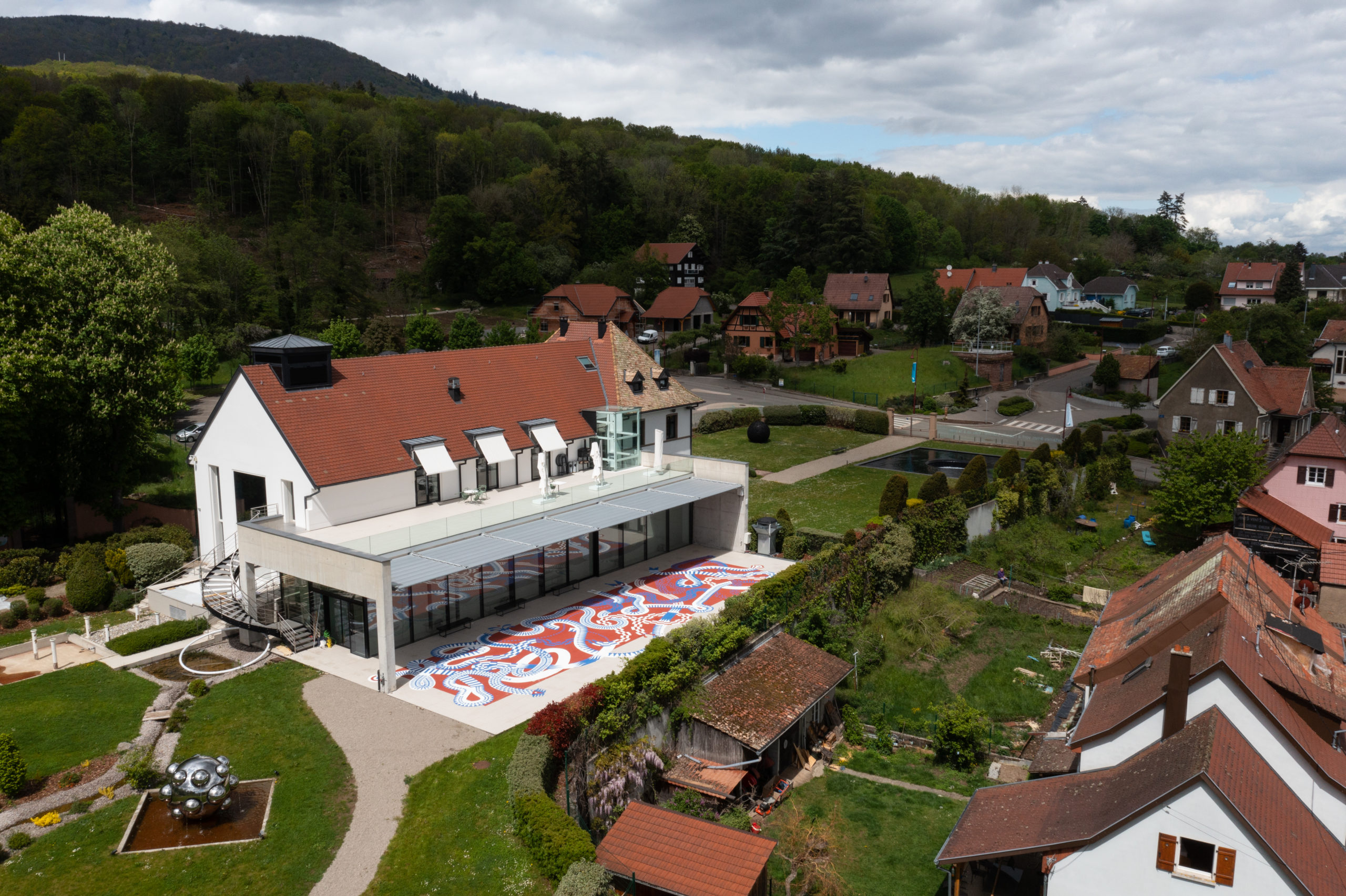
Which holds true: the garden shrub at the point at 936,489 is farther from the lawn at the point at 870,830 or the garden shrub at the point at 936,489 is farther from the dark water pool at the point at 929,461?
the lawn at the point at 870,830

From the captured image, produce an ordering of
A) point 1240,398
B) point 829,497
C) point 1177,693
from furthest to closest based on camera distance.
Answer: point 1240,398, point 829,497, point 1177,693

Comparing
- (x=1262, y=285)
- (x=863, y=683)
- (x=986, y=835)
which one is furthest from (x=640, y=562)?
(x=1262, y=285)

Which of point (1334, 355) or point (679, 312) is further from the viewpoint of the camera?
point (679, 312)

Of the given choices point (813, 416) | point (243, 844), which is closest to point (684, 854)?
point (243, 844)

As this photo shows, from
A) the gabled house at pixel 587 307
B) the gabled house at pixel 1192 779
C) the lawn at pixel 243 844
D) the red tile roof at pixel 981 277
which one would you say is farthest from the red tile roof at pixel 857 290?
the lawn at pixel 243 844

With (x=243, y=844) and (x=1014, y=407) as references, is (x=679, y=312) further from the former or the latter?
(x=243, y=844)

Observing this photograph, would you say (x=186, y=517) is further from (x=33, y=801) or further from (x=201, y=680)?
(x=33, y=801)

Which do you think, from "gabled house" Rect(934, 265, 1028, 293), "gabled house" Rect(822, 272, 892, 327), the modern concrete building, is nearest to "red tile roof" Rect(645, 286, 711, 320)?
"gabled house" Rect(822, 272, 892, 327)

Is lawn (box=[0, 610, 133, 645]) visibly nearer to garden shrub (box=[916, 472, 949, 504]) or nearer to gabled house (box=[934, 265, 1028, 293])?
garden shrub (box=[916, 472, 949, 504])
